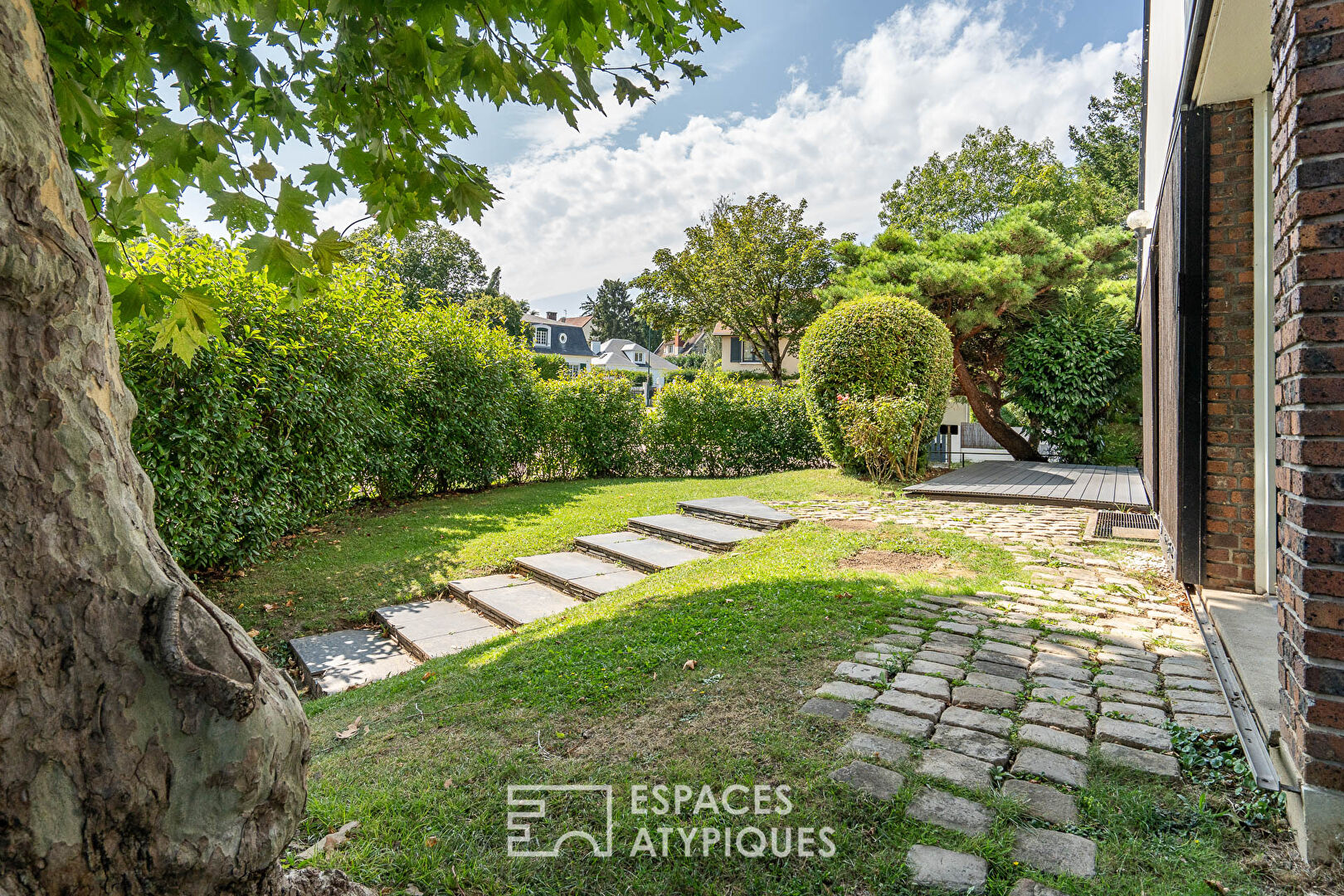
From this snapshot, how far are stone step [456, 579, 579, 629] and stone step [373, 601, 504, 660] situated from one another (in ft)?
0.26

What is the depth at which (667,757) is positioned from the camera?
2469mm

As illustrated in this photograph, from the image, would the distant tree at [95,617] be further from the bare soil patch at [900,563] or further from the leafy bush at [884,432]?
the leafy bush at [884,432]

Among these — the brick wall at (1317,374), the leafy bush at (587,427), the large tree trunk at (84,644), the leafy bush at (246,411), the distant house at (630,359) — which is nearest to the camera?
the large tree trunk at (84,644)

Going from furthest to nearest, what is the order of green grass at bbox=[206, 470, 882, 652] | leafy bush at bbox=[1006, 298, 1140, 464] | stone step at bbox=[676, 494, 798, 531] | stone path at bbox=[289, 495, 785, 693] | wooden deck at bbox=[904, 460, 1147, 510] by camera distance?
1. leafy bush at bbox=[1006, 298, 1140, 464]
2. wooden deck at bbox=[904, 460, 1147, 510]
3. stone step at bbox=[676, 494, 798, 531]
4. green grass at bbox=[206, 470, 882, 652]
5. stone path at bbox=[289, 495, 785, 693]

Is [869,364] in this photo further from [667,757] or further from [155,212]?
[155,212]

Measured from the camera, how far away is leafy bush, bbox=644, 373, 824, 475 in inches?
505

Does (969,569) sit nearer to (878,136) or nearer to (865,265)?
(865,265)

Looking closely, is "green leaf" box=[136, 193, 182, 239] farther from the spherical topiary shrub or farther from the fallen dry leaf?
the spherical topiary shrub

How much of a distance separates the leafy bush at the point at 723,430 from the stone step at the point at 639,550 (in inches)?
228

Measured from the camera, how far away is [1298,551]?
191cm

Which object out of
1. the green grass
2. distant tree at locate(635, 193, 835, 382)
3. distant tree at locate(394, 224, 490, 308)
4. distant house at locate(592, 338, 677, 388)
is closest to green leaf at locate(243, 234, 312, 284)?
the green grass

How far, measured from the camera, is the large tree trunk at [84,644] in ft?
3.43

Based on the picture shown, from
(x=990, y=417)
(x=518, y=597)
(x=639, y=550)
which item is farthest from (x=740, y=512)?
(x=990, y=417)

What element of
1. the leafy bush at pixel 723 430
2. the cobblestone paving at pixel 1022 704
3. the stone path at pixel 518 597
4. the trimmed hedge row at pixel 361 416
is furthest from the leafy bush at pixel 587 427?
the cobblestone paving at pixel 1022 704
